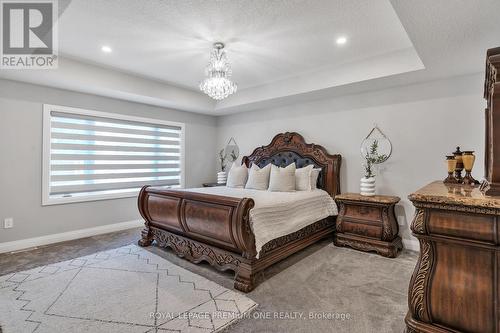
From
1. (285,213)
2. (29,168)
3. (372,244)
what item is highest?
(29,168)

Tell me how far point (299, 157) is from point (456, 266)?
133 inches

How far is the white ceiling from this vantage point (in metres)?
2.19

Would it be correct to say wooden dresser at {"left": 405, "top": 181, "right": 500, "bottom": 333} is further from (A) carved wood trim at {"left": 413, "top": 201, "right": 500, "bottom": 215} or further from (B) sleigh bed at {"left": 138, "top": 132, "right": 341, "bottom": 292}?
(B) sleigh bed at {"left": 138, "top": 132, "right": 341, "bottom": 292}

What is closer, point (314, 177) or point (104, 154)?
point (314, 177)

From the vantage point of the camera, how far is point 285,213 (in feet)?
9.59

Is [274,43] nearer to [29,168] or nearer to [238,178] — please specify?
[238,178]

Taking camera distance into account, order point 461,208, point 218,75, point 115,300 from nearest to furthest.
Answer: point 461,208, point 115,300, point 218,75

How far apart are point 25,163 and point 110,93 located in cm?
155

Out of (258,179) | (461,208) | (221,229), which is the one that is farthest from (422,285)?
(258,179)

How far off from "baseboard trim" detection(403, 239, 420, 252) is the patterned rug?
8.61 feet

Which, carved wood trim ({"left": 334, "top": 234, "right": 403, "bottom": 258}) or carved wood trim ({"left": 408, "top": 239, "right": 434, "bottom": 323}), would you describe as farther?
carved wood trim ({"left": 334, "top": 234, "right": 403, "bottom": 258})

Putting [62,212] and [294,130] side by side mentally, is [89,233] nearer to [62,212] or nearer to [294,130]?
[62,212]

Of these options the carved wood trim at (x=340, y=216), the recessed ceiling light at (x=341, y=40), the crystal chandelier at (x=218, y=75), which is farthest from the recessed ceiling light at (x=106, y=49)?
the carved wood trim at (x=340, y=216)

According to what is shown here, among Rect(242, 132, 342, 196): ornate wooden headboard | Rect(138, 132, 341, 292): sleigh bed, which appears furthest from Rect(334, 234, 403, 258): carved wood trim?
Rect(242, 132, 342, 196): ornate wooden headboard
